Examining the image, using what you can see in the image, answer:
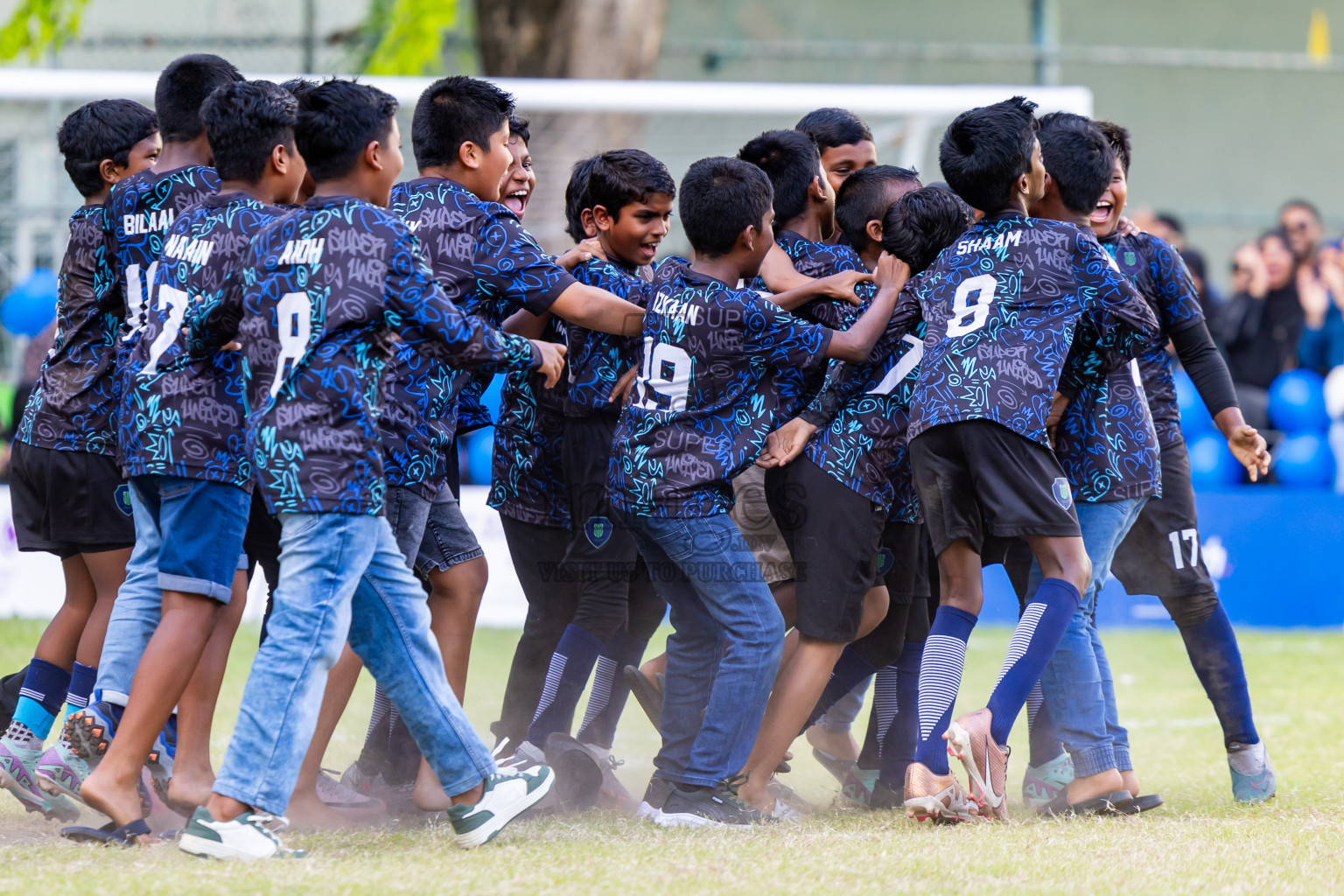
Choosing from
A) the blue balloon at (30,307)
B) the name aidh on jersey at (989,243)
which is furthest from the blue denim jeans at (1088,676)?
the blue balloon at (30,307)

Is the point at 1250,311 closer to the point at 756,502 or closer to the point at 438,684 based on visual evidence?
the point at 756,502

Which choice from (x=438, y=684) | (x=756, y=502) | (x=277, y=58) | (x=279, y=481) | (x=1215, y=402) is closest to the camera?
(x=279, y=481)

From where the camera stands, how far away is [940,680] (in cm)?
381

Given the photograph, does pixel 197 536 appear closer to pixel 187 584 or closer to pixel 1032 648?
pixel 187 584

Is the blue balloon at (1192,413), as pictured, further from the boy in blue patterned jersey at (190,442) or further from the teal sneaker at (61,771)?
the teal sneaker at (61,771)

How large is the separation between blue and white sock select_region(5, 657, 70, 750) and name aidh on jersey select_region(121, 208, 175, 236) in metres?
1.29

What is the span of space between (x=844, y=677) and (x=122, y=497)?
7.18ft

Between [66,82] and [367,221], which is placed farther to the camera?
[66,82]

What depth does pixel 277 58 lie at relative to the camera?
37.1 ft

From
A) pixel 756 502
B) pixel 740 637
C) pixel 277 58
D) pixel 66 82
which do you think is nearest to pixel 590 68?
pixel 277 58

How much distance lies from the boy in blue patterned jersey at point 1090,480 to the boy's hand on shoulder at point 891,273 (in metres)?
0.40

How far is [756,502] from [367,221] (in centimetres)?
173

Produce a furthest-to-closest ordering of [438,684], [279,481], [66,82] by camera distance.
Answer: [66,82]
[438,684]
[279,481]

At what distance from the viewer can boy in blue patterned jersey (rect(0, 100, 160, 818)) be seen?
396 cm
